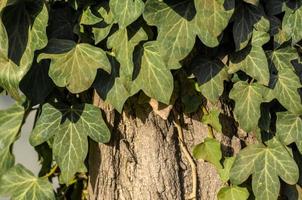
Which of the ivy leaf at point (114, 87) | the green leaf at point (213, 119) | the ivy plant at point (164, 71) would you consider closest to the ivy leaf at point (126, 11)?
the ivy plant at point (164, 71)

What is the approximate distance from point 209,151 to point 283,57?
0.30 metres

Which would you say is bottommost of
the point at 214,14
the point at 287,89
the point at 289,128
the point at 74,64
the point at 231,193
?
the point at 231,193

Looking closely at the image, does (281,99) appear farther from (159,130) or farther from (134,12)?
(134,12)

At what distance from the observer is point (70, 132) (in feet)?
4.63

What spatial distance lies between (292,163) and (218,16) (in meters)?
0.42

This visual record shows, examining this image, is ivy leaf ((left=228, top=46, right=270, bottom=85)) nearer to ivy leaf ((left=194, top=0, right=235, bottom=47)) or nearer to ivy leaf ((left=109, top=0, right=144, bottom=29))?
ivy leaf ((left=194, top=0, right=235, bottom=47))

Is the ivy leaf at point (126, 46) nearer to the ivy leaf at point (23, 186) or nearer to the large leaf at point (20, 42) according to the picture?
the large leaf at point (20, 42)

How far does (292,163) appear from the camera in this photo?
4.66ft

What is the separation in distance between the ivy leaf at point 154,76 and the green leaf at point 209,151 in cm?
19

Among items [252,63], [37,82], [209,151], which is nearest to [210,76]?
[252,63]

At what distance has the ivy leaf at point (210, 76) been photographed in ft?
4.49

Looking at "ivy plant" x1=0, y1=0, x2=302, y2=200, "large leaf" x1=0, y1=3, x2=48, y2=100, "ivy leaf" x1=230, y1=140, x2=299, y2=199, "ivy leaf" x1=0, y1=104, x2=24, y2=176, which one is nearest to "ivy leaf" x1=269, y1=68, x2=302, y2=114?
"ivy plant" x1=0, y1=0, x2=302, y2=200

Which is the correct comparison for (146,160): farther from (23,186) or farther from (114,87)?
(23,186)

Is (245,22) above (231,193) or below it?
above
